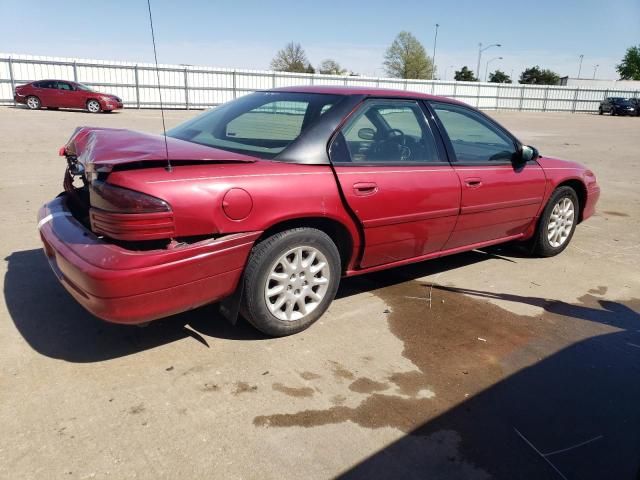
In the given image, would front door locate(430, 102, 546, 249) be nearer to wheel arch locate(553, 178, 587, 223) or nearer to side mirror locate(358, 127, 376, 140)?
wheel arch locate(553, 178, 587, 223)

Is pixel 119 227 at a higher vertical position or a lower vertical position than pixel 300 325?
higher

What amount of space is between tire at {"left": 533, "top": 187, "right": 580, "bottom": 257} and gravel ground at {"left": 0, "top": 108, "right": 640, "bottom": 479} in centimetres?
65

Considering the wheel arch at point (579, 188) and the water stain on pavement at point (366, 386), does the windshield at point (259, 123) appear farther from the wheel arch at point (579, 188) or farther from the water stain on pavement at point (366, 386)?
the wheel arch at point (579, 188)

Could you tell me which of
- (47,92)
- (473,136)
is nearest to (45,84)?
(47,92)

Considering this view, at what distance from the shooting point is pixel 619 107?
4181 centimetres

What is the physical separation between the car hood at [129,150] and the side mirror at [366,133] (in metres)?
0.85

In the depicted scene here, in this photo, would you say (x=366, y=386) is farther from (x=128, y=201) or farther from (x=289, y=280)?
(x=128, y=201)

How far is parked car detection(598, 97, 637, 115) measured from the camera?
41.3 m

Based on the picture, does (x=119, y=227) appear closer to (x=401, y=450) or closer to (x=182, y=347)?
(x=182, y=347)

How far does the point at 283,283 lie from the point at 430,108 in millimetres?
1851

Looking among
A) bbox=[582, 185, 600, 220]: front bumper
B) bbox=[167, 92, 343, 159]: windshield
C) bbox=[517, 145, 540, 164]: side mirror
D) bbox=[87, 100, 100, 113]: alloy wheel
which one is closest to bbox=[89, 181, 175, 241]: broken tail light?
bbox=[167, 92, 343, 159]: windshield

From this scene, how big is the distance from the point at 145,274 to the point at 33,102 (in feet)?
81.8

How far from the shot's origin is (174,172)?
2.73 metres

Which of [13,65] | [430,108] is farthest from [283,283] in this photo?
[13,65]
